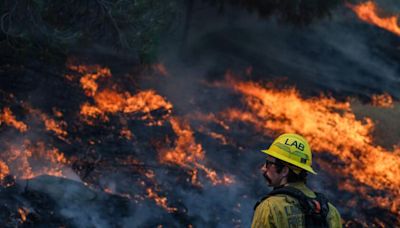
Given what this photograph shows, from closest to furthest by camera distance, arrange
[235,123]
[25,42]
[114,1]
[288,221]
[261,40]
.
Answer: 1. [288,221]
2. [25,42]
3. [114,1]
4. [235,123]
5. [261,40]

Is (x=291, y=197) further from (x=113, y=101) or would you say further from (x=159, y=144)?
(x=113, y=101)

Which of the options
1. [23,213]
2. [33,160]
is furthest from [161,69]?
[23,213]

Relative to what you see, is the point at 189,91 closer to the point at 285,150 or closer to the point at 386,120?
the point at 386,120

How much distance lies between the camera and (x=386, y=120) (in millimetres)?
15586

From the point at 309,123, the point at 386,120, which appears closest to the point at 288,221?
the point at 309,123

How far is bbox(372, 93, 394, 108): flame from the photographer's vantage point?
681 inches

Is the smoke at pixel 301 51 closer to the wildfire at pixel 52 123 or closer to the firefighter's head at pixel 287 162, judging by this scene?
the wildfire at pixel 52 123

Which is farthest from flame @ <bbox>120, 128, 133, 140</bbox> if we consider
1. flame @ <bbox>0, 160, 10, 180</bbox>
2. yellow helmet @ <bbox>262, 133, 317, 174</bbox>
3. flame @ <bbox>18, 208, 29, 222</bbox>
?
yellow helmet @ <bbox>262, 133, 317, 174</bbox>

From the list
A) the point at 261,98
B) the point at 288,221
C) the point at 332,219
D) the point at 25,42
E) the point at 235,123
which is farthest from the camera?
the point at 261,98

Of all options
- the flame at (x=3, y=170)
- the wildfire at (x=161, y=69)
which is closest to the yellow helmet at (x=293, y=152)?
the flame at (x=3, y=170)

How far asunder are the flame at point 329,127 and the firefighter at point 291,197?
325 inches

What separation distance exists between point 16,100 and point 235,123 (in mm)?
5857

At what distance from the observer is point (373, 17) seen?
88.1 ft

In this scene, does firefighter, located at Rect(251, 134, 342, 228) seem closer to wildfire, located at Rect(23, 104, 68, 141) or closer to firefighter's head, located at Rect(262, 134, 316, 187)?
firefighter's head, located at Rect(262, 134, 316, 187)
